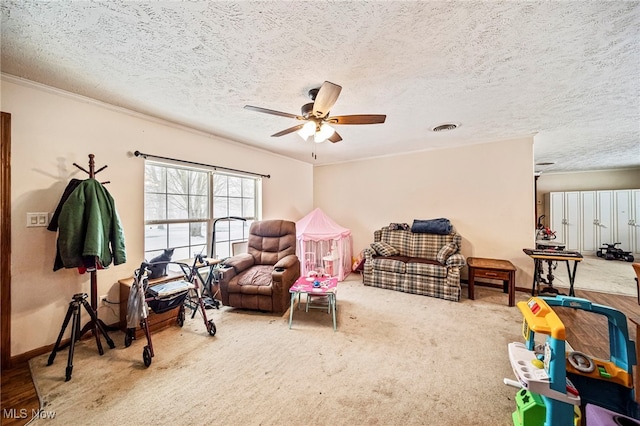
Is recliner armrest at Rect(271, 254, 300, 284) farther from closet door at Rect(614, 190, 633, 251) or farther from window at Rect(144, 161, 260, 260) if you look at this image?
closet door at Rect(614, 190, 633, 251)

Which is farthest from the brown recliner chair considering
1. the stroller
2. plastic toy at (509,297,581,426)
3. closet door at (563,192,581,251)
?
closet door at (563,192,581,251)

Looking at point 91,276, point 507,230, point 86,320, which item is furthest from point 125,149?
point 507,230

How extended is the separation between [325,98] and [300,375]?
216cm

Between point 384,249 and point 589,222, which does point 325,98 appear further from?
point 589,222

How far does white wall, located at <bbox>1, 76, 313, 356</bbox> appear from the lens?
1.98m

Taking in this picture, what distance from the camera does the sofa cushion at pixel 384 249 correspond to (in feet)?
13.2

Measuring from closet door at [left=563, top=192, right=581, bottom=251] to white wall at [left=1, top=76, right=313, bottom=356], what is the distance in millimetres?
9264

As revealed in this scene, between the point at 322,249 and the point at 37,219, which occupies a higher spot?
the point at 37,219

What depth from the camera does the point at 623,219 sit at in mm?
5664

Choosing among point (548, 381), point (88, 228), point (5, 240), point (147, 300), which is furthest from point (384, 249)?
point (5, 240)

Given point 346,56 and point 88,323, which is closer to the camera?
Answer: point 346,56

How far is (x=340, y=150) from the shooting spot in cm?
434

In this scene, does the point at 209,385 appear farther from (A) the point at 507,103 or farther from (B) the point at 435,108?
(A) the point at 507,103

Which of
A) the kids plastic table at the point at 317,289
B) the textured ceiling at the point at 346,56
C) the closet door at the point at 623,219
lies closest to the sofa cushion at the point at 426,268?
the kids plastic table at the point at 317,289
